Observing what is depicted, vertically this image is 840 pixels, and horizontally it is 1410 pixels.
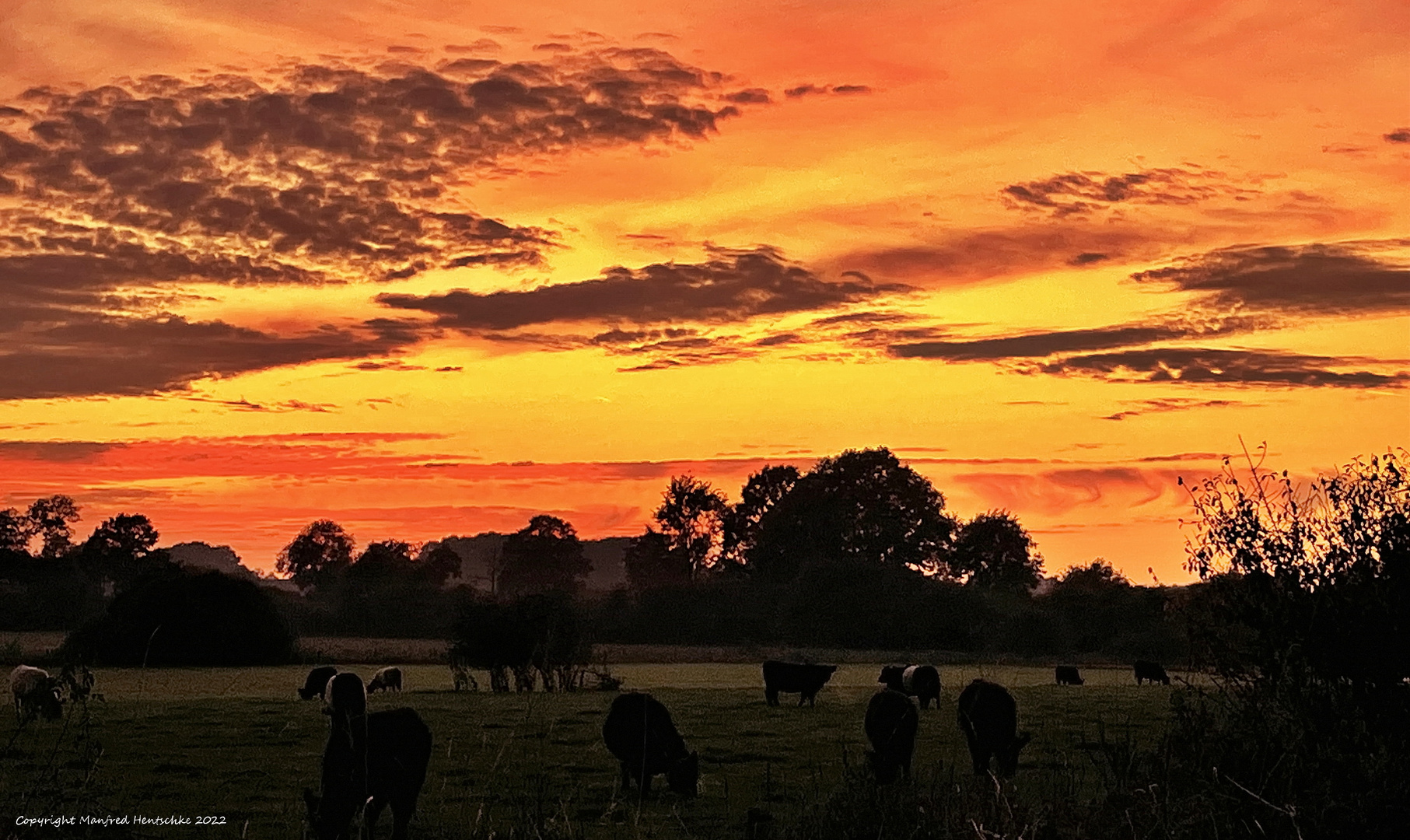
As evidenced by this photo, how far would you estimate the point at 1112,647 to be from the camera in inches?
2972

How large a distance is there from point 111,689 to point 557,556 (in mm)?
91602

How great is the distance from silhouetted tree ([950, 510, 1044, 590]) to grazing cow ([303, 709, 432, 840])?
8900cm

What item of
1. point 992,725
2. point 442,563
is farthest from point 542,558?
point 992,725

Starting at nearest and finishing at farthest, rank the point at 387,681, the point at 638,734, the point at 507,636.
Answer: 1. the point at 638,734
2. the point at 387,681
3. the point at 507,636

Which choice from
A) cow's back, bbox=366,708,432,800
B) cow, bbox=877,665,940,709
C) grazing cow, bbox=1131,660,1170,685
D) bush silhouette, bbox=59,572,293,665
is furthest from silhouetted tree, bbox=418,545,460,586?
cow's back, bbox=366,708,432,800

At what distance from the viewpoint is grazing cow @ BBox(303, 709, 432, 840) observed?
37.8 feet

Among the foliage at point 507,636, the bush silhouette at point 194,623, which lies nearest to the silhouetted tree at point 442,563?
the bush silhouette at point 194,623

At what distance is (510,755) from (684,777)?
2.85 metres

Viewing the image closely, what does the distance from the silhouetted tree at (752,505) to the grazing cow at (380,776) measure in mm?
91337

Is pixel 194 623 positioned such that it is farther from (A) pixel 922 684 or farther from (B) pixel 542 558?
(B) pixel 542 558

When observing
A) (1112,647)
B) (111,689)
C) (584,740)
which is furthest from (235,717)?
(1112,647)

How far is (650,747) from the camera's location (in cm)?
1712

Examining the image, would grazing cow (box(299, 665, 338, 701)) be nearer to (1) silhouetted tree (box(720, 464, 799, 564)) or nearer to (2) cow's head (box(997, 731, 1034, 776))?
(2) cow's head (box(997, 731, 1034, 776))

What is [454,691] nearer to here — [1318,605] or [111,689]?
[111,689]
